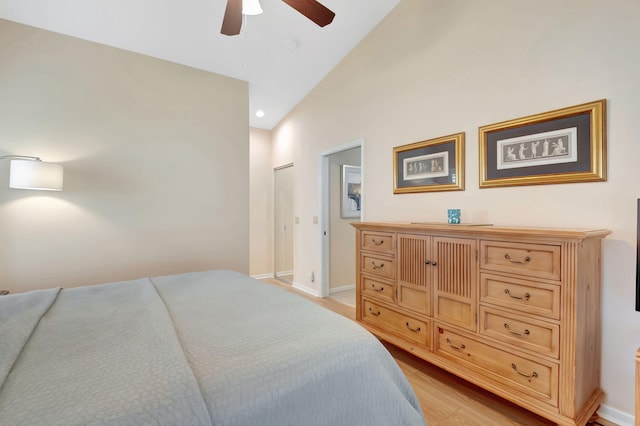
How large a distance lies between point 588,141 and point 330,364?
1964mm

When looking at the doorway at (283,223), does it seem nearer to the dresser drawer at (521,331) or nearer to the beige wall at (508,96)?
the beige wall at (508,96)

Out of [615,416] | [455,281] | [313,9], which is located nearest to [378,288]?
[455,281]

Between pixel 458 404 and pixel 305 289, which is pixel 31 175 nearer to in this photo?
pixel 305 289

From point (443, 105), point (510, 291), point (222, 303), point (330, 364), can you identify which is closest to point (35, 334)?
point (222, 303)

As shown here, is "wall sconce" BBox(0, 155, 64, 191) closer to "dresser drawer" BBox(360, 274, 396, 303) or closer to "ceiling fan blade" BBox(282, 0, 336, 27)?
"ceiling fan blade" BBox(282, 0, 336, 27)

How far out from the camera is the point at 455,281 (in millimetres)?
1873

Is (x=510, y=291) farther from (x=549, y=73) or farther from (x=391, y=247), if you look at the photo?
(x=549, y=73)

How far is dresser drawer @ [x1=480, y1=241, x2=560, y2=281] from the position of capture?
1.47m

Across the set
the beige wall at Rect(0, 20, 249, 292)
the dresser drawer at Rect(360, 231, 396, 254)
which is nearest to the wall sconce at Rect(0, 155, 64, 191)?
the beige wall at Rect(0, 20, 249, 292)

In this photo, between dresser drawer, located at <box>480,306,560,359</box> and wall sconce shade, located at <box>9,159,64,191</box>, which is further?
wall sconce shade, located at <box>9,159,64,191</box>

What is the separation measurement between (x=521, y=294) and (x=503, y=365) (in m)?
0.44

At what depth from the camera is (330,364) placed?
959mm

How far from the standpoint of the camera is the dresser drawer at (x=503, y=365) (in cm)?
149

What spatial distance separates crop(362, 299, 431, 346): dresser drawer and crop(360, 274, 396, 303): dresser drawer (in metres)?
0.09
